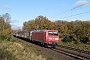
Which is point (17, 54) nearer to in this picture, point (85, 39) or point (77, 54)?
point (77, 54)

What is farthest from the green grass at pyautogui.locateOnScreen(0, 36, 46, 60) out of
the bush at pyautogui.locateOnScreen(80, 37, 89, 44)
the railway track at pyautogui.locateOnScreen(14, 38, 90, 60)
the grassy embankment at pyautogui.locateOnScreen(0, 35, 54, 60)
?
the bush at pyautogui.locateOnScreen(80, 37, 89, 44)

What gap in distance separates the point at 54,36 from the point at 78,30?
2027cm

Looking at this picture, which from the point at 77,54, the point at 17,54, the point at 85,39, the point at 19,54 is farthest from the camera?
the point at 85,39

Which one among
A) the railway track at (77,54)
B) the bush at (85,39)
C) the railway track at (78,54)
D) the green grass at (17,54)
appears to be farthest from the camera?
the bush at (85,39)

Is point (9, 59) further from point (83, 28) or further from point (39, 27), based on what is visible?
point (39, 27)

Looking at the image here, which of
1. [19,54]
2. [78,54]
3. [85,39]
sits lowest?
[78,54]

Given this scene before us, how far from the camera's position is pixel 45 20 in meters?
88.8

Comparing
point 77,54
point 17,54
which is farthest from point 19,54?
point 77,54

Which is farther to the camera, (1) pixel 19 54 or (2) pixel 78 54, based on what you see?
(2) pixel 78 54

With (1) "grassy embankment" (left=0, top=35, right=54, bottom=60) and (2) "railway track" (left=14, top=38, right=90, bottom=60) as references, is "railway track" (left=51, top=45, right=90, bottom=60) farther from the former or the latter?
(1) "grassy embankment" (left=0, top=35, right=54, bottom=60)

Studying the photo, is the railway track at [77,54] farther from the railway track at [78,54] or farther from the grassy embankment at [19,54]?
the grassy embankment at [19,54]

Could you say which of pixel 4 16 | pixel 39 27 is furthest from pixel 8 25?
pixel 39 27

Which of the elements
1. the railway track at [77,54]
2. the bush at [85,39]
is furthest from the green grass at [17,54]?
the bush at [85,39]

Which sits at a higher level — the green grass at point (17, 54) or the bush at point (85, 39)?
the bush at point (85, 39)
